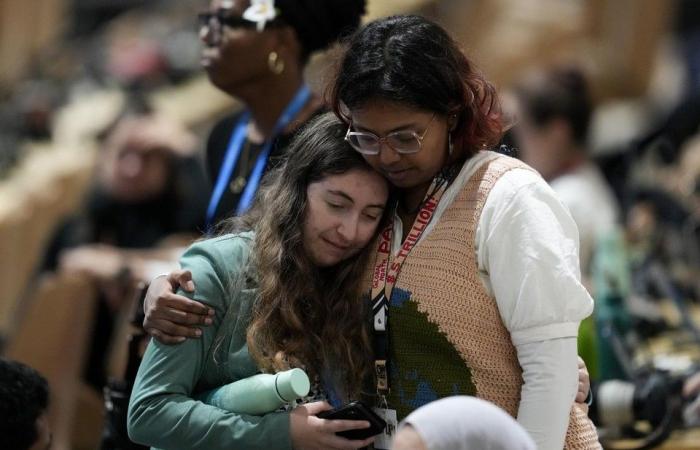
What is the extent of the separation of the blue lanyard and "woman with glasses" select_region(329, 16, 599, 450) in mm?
656

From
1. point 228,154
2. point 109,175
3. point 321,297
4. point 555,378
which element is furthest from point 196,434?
point 109,175

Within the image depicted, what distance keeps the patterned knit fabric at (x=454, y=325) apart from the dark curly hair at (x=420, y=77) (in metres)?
0.09

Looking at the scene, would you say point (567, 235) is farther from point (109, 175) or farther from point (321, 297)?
point (109, 175)

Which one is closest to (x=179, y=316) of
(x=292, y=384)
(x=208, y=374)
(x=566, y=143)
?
(x=208, y=374)

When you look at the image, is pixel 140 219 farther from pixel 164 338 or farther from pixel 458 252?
pixel 458 252

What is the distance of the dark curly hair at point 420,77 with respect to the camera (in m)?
2.41

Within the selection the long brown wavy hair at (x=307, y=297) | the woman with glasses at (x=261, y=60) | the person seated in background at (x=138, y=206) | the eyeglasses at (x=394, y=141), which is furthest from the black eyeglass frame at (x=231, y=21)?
the person seated in background at (x=138, y=206)

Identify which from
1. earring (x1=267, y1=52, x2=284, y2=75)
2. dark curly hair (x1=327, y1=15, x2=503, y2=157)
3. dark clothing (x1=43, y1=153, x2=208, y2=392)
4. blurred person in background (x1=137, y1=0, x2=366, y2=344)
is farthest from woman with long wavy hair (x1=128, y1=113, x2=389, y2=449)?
dark clothing (x1=43, y1=153, x2=208, y2=392)

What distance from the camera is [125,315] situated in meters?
4.90

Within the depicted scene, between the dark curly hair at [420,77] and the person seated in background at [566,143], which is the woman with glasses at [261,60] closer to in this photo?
the dark curly hair at [420,77]

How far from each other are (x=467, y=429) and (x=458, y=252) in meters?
0.51

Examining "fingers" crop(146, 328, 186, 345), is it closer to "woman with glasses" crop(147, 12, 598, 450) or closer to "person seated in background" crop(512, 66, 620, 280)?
"woman with glasses" crop(147, 12, 598, 450)

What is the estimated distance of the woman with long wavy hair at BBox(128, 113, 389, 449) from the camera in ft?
8.16

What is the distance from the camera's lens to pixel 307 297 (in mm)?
2549
